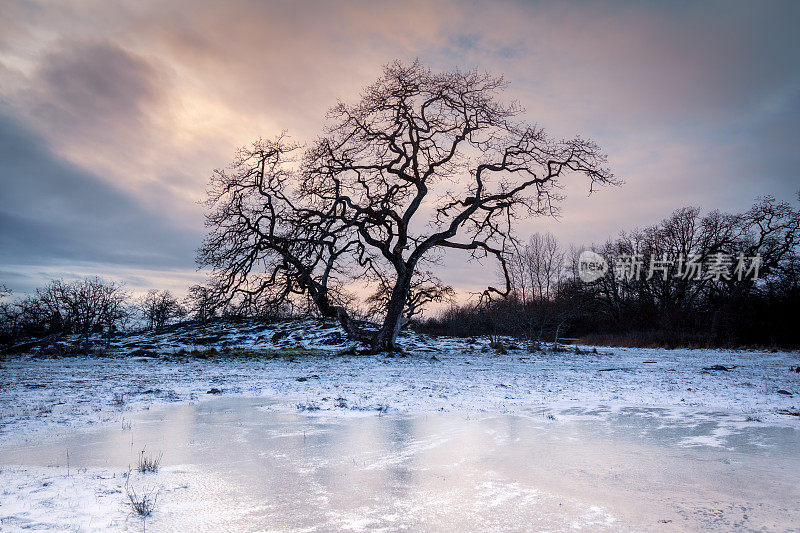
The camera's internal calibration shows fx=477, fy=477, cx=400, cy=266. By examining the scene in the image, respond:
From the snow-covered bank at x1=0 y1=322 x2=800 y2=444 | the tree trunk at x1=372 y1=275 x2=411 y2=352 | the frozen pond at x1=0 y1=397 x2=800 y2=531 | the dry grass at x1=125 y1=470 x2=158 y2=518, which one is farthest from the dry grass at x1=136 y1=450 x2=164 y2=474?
the tree trunk at x1=372 y1=275 x2=411 y2=352

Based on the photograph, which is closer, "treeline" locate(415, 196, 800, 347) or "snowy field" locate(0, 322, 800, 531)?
"snowy field" locate(0, 322, 800, 531)

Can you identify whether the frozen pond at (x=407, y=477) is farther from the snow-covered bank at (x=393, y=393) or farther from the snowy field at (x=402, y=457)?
the snow-covered bank at (x=393, y=393)

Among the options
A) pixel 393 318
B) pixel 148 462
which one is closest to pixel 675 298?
pixel 393 318

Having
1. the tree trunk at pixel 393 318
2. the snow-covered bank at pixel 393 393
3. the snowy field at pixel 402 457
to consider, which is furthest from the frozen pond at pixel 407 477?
the tree trunk at pixel 393 318

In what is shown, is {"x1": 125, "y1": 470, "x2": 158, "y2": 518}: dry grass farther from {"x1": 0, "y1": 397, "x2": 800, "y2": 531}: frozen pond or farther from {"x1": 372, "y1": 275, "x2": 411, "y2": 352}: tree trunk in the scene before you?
{"x1": 372, "y1": 275, "x2": 411, "y2": 352}: tree trunk

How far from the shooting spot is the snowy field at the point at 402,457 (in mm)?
2873

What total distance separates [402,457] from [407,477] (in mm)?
607

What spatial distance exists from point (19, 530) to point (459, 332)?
41.2 m

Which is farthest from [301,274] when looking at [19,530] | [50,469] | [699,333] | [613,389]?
[699,333]

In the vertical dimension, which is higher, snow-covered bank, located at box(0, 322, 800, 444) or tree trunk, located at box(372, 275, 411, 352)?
tree trunk, located at box(372, 275, 411, 352)

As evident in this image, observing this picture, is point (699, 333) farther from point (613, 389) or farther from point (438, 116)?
point (613, 389)

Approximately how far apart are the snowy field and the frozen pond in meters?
0.02

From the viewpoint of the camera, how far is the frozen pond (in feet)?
9.20

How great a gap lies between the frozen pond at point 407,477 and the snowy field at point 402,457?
18 millimetres
